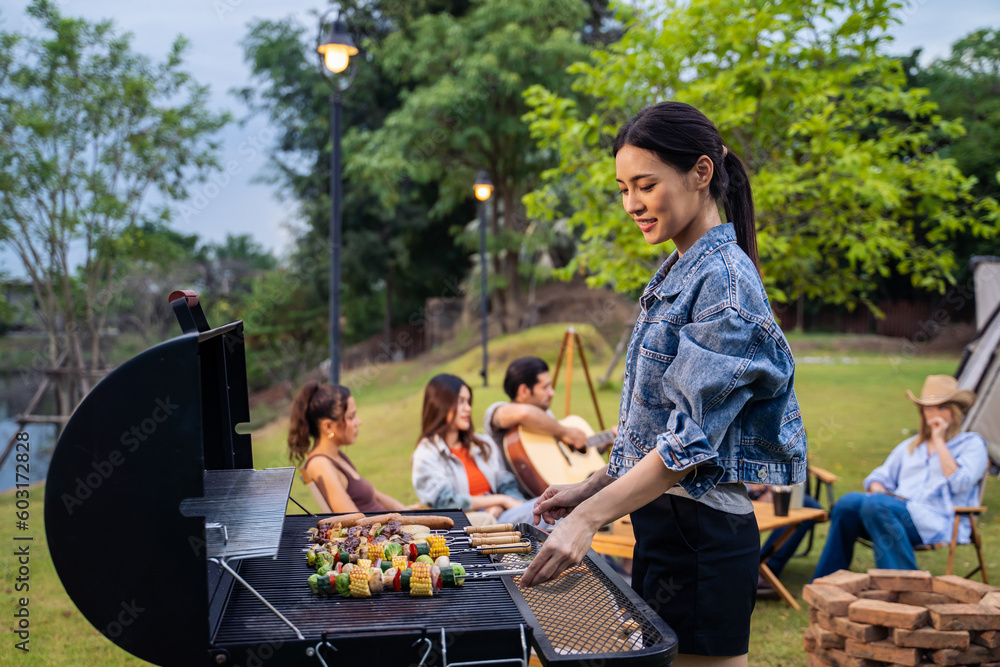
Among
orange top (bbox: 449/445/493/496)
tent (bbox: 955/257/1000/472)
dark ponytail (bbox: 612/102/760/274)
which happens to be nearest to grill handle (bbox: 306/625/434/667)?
dark ponytail (bbox: 612/102/760/274)

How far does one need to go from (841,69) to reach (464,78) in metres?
10.8

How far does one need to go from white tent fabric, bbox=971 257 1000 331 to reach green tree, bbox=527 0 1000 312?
175cm

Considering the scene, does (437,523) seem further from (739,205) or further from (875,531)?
(875,531)

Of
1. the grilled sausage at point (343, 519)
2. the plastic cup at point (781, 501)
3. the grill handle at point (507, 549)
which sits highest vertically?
the grill handle at point (507, 549)

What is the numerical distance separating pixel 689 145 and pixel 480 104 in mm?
16135

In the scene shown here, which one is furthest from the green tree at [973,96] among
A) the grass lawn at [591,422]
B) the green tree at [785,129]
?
the green tree at [785,129]

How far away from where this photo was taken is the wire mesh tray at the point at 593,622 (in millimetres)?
1409

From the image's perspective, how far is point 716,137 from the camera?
1.66 metres

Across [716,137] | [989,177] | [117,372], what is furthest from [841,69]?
[989,177]

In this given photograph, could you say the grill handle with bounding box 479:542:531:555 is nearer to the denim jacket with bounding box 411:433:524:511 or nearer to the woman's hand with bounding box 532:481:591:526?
the woman's hand with bounding box 532:481:591:526

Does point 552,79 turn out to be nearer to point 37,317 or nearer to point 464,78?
point 464,78

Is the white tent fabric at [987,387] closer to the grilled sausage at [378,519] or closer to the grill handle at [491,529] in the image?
the grill handle at [491,529]

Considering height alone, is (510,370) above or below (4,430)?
above

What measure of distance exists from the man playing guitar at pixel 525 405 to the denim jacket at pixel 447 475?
0.19 metres
